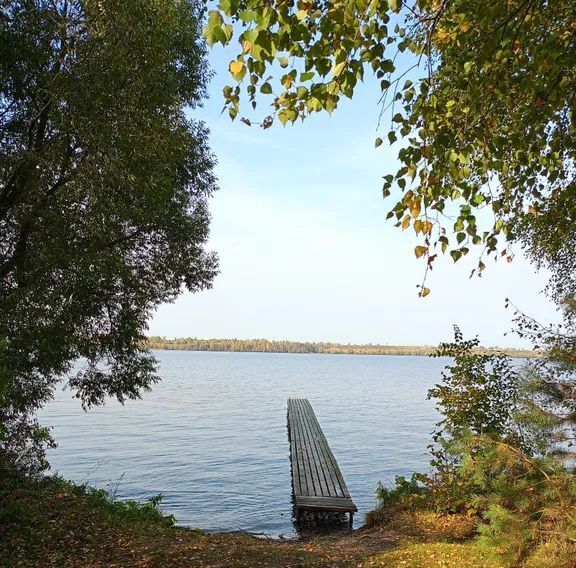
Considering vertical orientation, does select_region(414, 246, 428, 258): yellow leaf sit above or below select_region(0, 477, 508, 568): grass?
above

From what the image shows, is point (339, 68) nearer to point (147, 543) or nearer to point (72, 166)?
point (147, 543)

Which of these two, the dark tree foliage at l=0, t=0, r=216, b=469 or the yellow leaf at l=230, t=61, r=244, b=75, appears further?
the dark tree foliage at l=0, t=0, r=216, b=469

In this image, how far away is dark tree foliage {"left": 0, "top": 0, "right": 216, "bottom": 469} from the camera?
9.15m

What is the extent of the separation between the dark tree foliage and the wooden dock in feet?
22.5

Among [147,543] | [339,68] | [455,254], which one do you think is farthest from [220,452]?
[339,68]

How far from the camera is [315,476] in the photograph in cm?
1670

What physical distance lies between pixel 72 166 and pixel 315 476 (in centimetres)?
1201

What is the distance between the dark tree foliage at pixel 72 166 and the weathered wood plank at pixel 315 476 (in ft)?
22.7

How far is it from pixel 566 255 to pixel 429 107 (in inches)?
382

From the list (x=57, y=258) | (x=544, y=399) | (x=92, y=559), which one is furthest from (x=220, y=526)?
(x=544, y=399)

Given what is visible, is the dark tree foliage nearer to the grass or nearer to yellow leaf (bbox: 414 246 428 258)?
the grass

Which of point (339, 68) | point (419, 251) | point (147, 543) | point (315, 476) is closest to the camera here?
point (339, 68)

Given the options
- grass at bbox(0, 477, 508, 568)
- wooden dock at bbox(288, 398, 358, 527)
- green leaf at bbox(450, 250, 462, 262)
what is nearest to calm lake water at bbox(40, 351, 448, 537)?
wooden dock at bbox(288, 398, 358, 527)

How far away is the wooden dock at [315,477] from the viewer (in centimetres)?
1348
